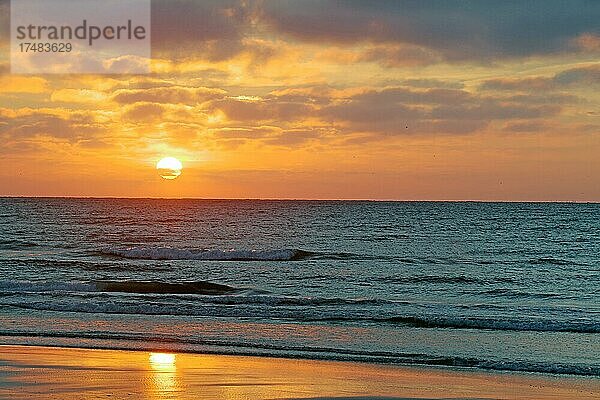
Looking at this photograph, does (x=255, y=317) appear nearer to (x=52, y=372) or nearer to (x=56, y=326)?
(x=56, y=326)

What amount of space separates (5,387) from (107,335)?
5.83 m

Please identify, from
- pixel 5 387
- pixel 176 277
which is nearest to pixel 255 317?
pixel 5 387

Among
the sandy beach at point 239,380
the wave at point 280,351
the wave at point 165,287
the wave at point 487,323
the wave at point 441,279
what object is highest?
the sandy beach at point 239,380

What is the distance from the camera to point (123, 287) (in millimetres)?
27703

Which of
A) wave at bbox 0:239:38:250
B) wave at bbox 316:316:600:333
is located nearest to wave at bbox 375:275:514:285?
wave at bbox 316:316:600:333

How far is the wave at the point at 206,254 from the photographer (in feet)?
138

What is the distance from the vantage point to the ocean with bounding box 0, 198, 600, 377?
49.4 feet

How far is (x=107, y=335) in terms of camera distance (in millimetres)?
16016

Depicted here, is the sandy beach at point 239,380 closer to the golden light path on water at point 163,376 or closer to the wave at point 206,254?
the golden light path on water at point 163,376

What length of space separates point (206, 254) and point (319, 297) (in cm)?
1971

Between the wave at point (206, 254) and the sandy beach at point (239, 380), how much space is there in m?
28.4

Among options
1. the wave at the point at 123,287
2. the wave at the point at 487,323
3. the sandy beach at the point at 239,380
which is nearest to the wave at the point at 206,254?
the wave at the point at 123,287

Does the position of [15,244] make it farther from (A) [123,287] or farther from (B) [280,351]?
(B) [280,351]

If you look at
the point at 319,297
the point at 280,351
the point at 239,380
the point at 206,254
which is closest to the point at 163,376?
the point at 239,380
